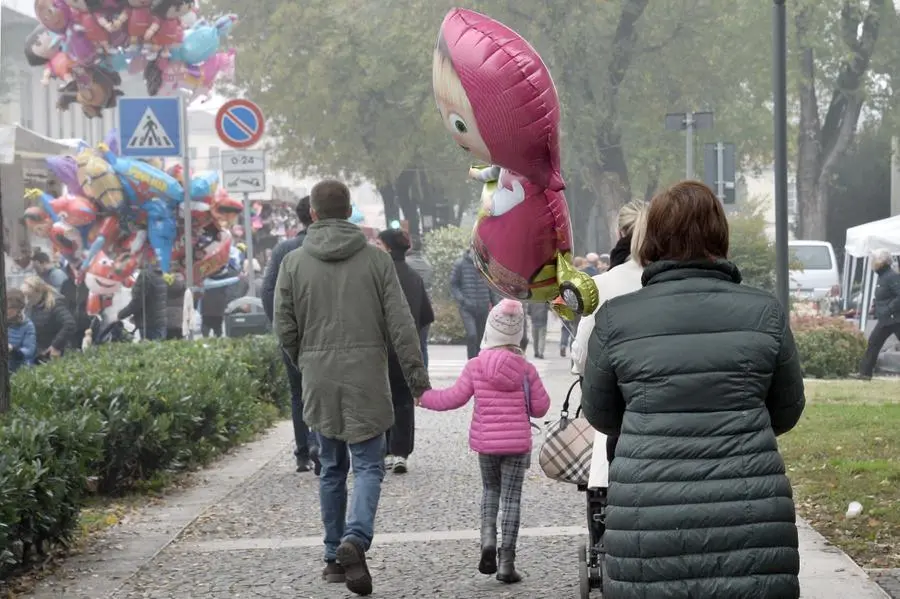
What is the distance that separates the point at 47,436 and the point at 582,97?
106 feet

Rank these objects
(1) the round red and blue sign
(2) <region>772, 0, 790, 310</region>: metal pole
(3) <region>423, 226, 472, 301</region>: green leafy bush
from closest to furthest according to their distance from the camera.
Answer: (2) <region>772, 0, 790, 310</region>: metal pole
(1) the round red and blue sign
(3) <region>423, 226, 472, 301</region>: green leafy bush

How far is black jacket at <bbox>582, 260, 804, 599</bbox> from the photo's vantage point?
402cm

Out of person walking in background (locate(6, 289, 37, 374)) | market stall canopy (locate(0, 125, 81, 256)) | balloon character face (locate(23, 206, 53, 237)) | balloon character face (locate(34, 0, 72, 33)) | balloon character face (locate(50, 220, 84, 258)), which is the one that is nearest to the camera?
person walking in background (locate(6, 289, 37, 374))

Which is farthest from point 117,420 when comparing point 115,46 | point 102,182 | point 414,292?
point 102,182

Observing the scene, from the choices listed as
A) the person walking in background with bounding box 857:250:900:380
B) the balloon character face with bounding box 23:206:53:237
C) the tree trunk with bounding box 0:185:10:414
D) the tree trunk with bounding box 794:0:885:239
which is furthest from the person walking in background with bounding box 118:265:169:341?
the tree trunk with bounding box 794:0:885:239

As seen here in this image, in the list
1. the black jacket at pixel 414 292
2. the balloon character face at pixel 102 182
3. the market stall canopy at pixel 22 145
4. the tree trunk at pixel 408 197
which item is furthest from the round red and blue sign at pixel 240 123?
the tree trunk at pixel 408 197

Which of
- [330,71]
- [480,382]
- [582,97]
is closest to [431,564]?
[480,382]

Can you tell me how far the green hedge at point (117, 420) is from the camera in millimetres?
7377

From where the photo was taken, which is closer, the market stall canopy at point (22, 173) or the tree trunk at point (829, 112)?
the market stall canopy at point (22, 173)

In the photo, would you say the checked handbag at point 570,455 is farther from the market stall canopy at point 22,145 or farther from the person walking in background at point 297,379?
the market stall canopy at point 22,145

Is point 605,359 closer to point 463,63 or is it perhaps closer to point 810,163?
point 463,63

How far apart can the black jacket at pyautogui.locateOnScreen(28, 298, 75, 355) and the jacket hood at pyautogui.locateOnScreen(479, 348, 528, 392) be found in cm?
1112

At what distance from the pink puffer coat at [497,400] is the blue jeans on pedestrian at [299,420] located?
277cm

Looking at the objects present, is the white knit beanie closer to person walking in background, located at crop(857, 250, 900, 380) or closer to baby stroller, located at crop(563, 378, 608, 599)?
baby stroller, located at crop(563, 378, 608, 599)
